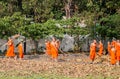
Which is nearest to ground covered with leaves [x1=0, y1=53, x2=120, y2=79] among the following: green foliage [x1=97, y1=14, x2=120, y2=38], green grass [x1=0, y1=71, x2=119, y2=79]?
green grass [x1=0, y1=71, x2=119, y2=79]

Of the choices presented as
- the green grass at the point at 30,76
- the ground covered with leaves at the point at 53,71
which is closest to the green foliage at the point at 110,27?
the ground covered with leaves at the point at 53,71

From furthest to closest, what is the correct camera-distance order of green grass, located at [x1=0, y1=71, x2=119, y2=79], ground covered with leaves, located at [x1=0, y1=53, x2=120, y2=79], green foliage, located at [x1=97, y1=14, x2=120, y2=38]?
green foliage, located at [x1=97, y1=14, x2=120, y2=38]
ground covered with leaves, located at [x1=0, y1=53, x2=120, y2=79]
green grass, located at [x1=0, y1=71, x2=119, y2=79]

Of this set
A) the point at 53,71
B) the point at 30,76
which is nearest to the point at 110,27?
the point at 53,71

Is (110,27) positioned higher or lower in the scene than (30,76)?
lower

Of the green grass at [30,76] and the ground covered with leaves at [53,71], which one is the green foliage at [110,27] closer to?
the ground covered with leaves at [53,71]

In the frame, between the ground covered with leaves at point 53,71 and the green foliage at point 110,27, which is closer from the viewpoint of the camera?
the ground covered with leaves at point 53,71

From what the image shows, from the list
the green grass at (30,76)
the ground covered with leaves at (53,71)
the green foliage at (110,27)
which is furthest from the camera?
the green foliage at (110,27)

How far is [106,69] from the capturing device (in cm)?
2319

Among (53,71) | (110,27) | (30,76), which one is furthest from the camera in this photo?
(110,27)

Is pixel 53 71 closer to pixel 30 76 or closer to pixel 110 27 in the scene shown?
pixel 30 76

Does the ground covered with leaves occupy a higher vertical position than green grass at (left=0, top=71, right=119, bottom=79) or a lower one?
lower

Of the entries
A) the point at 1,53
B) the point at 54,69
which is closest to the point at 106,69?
the point at 54,69

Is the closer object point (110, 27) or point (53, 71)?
point (53, 71)

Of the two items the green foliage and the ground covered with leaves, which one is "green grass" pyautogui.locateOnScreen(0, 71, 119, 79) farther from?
the green foliage
